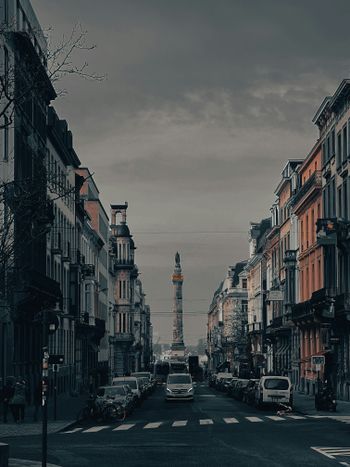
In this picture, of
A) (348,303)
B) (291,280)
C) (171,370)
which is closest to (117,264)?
(171,370)

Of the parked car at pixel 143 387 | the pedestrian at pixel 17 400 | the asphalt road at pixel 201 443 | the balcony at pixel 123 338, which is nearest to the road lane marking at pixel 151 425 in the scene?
the asphalt road at pixel 201 443

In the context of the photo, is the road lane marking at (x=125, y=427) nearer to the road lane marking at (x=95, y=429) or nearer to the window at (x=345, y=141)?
the road lane marking at (x=95, y=429)

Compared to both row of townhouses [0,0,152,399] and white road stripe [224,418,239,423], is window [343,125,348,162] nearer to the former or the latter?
row of townhouses [0,0,152,399]

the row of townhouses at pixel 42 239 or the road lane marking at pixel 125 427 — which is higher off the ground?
the row of townhouses at pixel 42 239

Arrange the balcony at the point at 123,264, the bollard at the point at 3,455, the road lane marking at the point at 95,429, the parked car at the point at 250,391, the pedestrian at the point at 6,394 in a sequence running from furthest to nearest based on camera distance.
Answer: the balcony at the point at 123,264 → the parked car at the point at 250,391 → the pedestrian at the point at 6,394 → the road lane marking at the point at 95,429 → the bollard at the point at 3,455

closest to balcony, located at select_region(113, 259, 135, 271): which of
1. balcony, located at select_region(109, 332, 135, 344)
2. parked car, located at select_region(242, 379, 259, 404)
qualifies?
balcony, located at select_region(109, 332, 135, 344)

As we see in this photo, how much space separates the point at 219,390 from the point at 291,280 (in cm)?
1424

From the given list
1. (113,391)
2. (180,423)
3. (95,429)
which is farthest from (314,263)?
(95,429)

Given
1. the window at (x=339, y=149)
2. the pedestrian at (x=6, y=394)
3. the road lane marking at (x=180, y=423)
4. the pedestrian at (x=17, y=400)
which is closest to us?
the road lane marking at (x=180, y=423)

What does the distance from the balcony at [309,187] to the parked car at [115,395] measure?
28.7 metres

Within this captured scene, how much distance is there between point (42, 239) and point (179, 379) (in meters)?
15.5

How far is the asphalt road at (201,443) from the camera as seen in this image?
26.8m

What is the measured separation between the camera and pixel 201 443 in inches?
1284

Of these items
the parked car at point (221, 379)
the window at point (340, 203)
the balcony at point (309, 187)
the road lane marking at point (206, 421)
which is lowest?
the parked car at point (221, 379)
